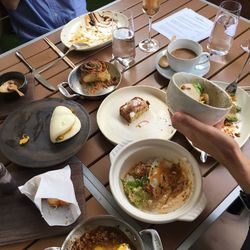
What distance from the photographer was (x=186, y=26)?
1455 millimetres

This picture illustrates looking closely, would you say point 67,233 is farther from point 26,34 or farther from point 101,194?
point 26,34

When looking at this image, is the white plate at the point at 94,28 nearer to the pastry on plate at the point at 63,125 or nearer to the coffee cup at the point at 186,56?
the coffee cup at the point at 186,56

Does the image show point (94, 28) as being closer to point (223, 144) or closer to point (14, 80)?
point (14, 80)

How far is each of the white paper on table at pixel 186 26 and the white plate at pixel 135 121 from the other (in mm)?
397

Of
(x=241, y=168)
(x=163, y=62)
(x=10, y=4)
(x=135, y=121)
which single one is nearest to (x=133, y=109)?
(x=135, y=121)

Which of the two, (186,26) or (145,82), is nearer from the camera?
(145,82)

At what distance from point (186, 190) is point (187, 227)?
0.32 feet

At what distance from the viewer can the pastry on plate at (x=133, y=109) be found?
107 centimetres

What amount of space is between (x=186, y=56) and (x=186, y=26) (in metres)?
0.30

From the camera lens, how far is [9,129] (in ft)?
3.44

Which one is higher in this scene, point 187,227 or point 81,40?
point 81,40

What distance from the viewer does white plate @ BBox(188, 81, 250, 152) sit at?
3.34ft

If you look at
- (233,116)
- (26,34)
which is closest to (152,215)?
(233,116)

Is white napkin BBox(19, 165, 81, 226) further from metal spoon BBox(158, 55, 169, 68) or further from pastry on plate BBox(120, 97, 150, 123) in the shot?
metal spoon BBox(158, 55, 169, 68)
